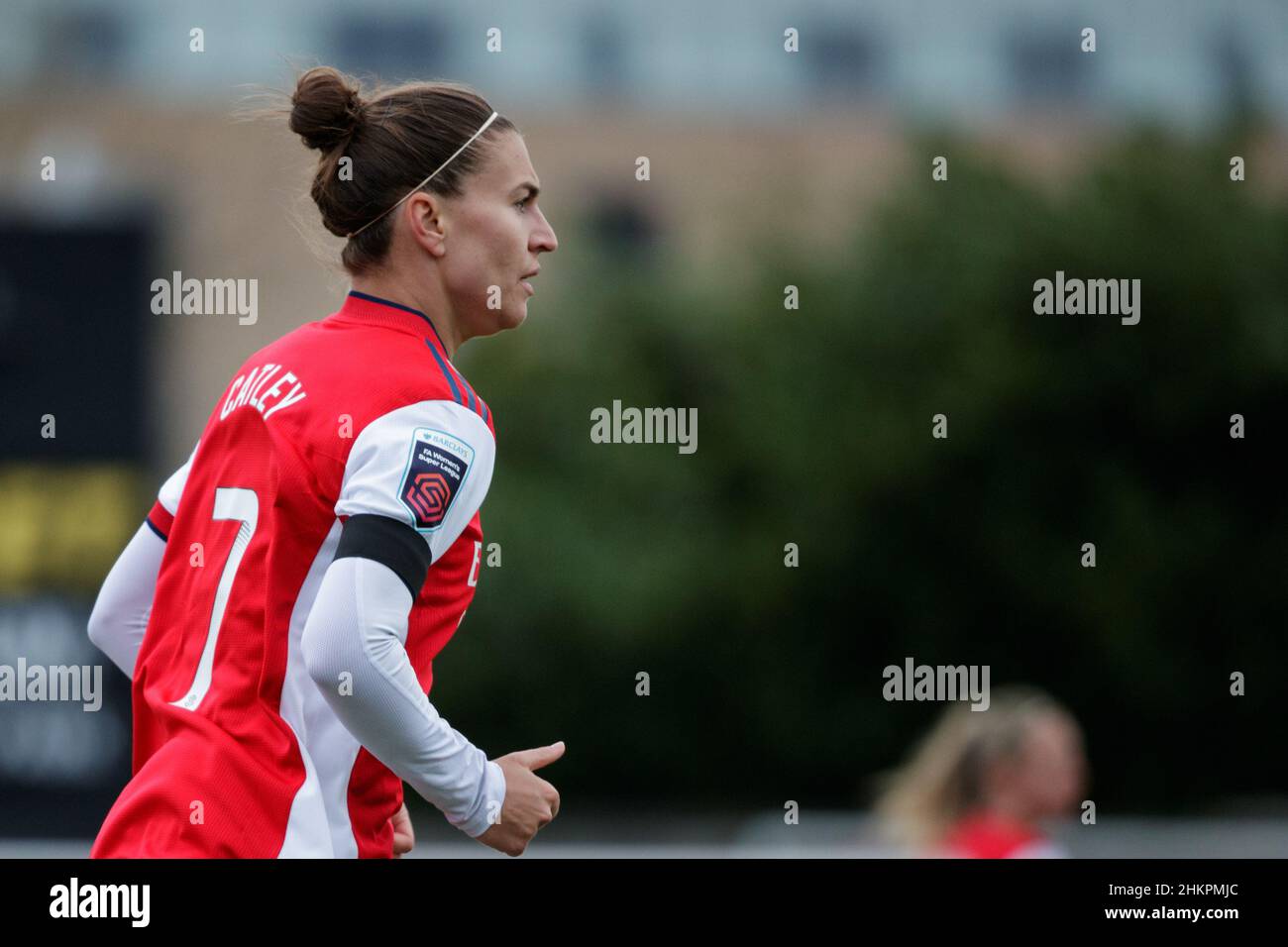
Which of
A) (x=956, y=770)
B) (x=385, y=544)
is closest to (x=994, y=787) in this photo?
(x=956, y=770)

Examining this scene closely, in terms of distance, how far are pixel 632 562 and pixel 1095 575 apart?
3.71 metres

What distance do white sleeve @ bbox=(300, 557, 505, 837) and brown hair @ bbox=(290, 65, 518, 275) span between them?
621 millimetres

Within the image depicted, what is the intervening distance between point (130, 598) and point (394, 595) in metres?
0.77

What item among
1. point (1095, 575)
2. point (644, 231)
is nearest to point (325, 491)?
point (1095, 575)

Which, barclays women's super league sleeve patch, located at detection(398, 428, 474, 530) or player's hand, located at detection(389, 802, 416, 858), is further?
player's hand, located at detection(389, 802, 416, 858)

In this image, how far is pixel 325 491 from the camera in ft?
8.02

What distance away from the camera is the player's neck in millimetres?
2695

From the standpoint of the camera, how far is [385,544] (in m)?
2.35

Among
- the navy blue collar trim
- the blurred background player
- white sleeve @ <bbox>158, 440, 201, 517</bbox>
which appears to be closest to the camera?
the navy blue collar trim

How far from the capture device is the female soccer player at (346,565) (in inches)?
93.2

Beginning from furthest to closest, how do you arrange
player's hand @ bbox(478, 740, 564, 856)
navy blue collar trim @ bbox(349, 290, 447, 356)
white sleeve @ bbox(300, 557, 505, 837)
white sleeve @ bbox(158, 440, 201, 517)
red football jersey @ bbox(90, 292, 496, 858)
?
white sleeve @ bbox(158, 440, 201, 517), navy blue collar trim @ bbox(349, 290, 447, 356), player's hand @ bbox(478, 740, 564, 856), red football jersey @ bbox(90, 292, 496, 858), white sleeve @ bbox(300, 557, 505, 837)

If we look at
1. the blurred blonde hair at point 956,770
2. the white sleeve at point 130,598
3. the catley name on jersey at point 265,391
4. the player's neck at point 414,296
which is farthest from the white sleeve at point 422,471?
the blurred blonde hair at point 956,770

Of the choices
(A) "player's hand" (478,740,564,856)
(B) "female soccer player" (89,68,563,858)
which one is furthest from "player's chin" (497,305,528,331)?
(A) "player's hand" (478,740,564,856)

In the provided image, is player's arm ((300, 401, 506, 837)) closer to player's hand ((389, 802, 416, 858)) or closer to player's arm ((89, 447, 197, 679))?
player's hand ((389, 802, 416, 858))
